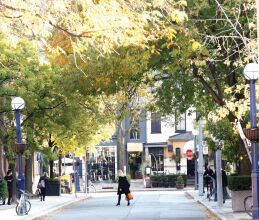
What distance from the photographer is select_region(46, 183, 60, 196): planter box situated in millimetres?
49281

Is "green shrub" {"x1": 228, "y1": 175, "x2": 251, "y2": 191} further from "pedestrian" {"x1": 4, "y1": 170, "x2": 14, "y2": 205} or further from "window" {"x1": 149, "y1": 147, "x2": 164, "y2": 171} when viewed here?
"window" {"x1": 149, "y1": 147, "x2": 164, "y2": 171}

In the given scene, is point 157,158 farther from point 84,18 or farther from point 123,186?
point 84,18

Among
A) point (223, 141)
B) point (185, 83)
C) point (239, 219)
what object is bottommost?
point (239, 219)

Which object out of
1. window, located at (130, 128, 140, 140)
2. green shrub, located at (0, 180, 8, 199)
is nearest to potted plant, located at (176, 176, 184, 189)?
window, located at (130, 128, 140, 140)

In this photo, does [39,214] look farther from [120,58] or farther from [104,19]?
[104,19]

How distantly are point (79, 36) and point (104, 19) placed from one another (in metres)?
0.90

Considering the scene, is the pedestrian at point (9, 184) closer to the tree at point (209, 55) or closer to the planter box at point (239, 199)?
the tree at point (209, 55)

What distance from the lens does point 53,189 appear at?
4947 cm

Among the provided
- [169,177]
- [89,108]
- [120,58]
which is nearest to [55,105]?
[89,108]

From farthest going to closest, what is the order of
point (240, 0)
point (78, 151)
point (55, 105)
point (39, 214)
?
1. point (78, 151)
2. point (55, 105)
3. point (39, 214)
4. point (240, 0)

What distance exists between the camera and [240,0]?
59.6 ft

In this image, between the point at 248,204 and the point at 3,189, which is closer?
the point at 248,204

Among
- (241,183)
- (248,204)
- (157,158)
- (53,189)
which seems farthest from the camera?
(157,158)

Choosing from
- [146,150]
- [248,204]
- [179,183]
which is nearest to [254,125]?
[248,204]
